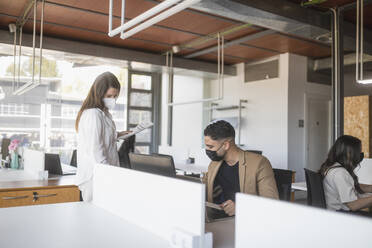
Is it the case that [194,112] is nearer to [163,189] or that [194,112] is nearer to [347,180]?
[347,180]

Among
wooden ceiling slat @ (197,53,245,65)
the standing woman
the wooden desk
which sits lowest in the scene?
the wooden desk

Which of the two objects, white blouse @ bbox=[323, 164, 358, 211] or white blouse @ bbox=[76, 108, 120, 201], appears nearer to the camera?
white blouse @ bbox=[76, 108, 120, 201]

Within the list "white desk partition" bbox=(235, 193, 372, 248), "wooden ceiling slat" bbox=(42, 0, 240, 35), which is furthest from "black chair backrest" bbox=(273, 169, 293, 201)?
"wooden ceiling slat" bbox=(42, 0, 240, 35)

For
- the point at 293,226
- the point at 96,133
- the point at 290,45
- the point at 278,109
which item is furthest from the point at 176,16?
the point at 293,226

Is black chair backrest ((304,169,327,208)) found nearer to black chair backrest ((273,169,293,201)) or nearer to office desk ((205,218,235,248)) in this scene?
black chair backrest ((273,169,293,201))

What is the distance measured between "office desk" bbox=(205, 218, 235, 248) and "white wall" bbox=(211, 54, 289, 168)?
17.5ft

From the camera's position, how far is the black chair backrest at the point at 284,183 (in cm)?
224

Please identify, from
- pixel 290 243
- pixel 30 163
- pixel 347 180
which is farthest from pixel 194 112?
pixel 290 243

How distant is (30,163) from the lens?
3555 mm

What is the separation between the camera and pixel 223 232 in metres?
→ 1.43

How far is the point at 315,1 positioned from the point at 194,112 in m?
4.62

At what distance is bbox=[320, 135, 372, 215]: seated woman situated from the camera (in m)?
2.46

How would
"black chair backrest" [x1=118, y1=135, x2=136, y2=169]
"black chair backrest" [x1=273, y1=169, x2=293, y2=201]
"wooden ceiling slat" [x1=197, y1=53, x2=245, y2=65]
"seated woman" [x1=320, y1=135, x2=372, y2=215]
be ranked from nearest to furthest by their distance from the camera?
"black chair backrest" [x1=273, y1=169, x2=293, y2=201] → "seated woman" [x1=320, y1=135, x2=372, y2=215] → "black chair backrest" [x1=118, y1=135, x2=136, y2=169] → "wooden ceiling slat" [x1=197, y1=53, x2=245, y2=65]

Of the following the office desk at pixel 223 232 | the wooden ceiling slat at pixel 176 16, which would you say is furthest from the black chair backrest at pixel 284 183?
the wooden ceiling slat at pixel 176 16
